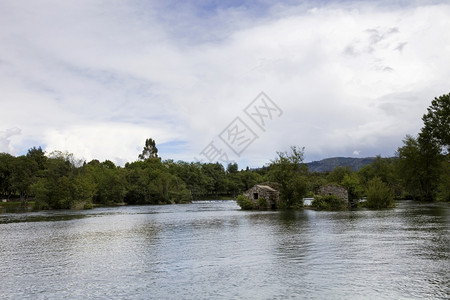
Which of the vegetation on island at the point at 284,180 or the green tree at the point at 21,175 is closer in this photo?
the vegetation on island at the point at 284,180

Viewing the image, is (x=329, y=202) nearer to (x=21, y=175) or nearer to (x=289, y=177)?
(x=289, y=177)

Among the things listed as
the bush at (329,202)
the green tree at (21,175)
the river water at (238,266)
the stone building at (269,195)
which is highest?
the green tree at (21,175)

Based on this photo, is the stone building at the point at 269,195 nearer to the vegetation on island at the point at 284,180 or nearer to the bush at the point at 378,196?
the vegetation on island at the point at 284,180

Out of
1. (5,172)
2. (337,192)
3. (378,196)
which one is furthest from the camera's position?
(5,172)

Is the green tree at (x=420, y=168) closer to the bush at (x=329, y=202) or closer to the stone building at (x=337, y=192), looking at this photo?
the stone building at (x=337, y=192)

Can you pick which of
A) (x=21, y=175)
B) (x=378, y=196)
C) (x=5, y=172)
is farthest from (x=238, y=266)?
(x=5, y=172)

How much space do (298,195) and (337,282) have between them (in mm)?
55474

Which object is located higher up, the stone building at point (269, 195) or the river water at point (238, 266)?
the stone building at point (269, 195)

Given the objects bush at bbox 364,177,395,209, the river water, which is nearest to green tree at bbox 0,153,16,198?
the river water

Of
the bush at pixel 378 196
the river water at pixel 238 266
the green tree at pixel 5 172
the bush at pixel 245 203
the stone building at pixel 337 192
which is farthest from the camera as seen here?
the green tree at pixel 5 172

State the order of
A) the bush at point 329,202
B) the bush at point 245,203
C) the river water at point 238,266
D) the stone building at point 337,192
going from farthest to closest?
the bush at point 245,203
the stone building at point 337,192
the bush at point 329,202
the river water at point 238,266

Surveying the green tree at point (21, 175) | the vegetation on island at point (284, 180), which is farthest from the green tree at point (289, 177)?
the green tree at point (21, 175)

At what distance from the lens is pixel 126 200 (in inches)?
5359

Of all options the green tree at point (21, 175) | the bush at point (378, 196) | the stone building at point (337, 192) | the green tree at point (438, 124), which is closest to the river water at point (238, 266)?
the bush at point (378, 196)
